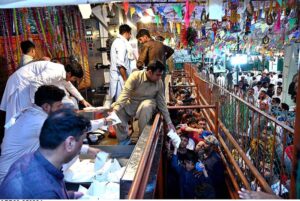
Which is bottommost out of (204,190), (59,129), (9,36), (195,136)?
(204,190)

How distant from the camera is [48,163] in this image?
1578 millimetres

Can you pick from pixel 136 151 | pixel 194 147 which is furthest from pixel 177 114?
pixel 136 151

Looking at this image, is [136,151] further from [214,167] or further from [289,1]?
[289,1]

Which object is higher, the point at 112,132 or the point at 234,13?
the point at 234,13

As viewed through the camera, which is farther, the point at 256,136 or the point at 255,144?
the point at 256,136

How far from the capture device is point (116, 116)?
12.0ft

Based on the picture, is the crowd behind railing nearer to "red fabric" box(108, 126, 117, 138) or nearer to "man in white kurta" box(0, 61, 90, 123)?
"red fabric" box(108, 126, 117, 138)

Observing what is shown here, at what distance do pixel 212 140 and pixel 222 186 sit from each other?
823 millimetres

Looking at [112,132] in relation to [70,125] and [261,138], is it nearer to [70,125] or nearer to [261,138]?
[261,138]

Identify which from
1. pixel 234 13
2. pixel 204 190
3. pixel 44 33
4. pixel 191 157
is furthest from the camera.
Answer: pixel 234 13

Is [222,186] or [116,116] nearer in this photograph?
[116,116]

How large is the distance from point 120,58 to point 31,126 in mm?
2389

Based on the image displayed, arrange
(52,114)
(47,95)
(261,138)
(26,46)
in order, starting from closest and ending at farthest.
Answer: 1. (52,114)
2. (47,95)
3. (261,138)
4. (26,46)

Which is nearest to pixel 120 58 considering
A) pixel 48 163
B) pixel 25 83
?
pixel 25 83
